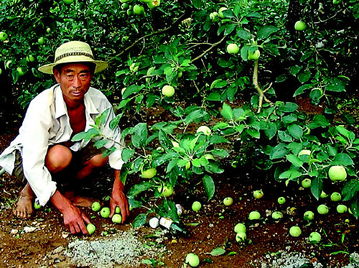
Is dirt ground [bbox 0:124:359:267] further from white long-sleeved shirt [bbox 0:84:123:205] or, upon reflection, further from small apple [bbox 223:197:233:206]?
white long-sleeved shirt [bbox 0:84:123:205]

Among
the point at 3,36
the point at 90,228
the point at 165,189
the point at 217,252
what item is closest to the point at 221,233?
the point at 217,252

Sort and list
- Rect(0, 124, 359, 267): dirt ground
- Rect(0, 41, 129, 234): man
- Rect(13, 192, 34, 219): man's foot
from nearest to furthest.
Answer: Rect(0, 124, 359, 267): dirt ground → Rect(0, 41, 129, 234): man → Rect(13, 192, 34, 219): man's foot

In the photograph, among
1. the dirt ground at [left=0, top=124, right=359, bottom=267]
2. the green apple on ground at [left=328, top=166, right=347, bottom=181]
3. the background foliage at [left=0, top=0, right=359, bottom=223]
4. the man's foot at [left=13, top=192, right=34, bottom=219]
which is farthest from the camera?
the man's foot at [left=13, top=192, right=34, bottom=219]

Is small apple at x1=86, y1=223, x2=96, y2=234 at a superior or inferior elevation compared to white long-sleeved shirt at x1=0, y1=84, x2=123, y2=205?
inferior

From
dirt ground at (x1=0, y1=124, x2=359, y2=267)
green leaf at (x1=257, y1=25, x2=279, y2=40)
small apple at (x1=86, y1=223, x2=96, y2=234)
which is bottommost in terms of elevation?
dirt ground at (x1=0, y1=124, x2=359, y2=267)

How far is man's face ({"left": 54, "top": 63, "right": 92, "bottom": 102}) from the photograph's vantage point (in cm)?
301

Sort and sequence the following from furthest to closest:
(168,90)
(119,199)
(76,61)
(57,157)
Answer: (119,199), (57,157), (76,61), (168,90)

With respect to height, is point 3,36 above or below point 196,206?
above

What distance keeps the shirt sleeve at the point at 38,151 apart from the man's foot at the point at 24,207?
0.40 meters

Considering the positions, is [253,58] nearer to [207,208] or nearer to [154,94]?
[154,94]

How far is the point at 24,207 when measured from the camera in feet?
11.2

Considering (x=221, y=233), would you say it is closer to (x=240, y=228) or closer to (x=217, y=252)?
(x=240, y=228)

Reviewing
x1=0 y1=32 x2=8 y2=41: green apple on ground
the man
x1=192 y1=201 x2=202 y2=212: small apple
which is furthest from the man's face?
x1=192 y1=201 x2=202 y2=212: small apple

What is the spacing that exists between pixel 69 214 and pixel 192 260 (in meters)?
0.79
